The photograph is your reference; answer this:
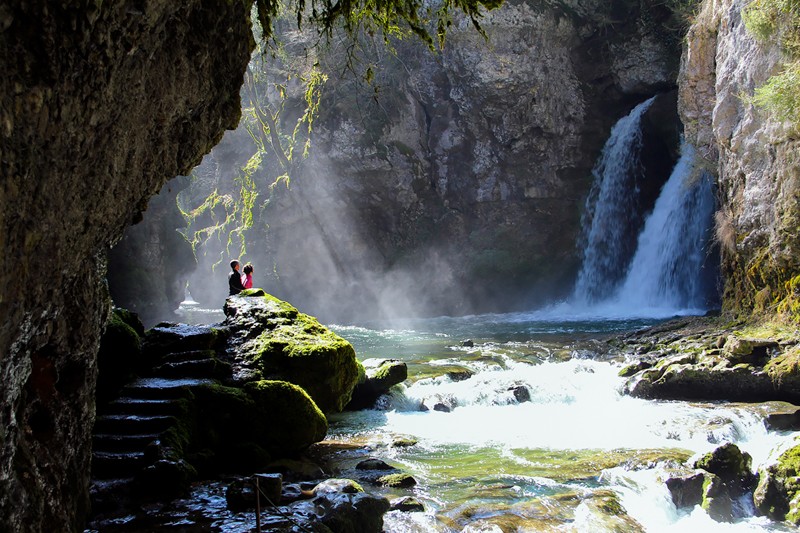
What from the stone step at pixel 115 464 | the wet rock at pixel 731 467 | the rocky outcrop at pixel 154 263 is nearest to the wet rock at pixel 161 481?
the stone step at pixel 115 464

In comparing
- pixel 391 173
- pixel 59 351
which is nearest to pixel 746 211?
pixel 59 351

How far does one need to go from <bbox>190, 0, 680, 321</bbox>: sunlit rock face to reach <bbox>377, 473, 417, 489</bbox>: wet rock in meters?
21.7

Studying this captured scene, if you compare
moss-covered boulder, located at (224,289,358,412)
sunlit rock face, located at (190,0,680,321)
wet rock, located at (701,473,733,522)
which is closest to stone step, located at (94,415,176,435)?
moss-covered boulder, located at (224,289,358,412)

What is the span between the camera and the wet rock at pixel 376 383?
37.1 ft

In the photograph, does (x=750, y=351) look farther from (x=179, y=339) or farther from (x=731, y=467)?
(x=179, y=339)

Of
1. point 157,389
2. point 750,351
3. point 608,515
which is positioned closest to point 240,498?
point 157,389

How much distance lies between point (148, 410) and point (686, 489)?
5624 mm

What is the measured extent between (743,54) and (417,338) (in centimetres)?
A: 1211

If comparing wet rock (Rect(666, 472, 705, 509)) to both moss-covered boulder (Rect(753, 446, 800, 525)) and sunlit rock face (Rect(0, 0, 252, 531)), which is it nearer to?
moss-covered boulder (Rect(753, 446, 800, 525))

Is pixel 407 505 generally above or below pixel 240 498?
below

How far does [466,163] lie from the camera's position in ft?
95.7

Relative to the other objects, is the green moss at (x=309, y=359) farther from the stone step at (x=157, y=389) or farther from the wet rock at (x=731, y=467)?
the wet rock at (x=731, y=467)

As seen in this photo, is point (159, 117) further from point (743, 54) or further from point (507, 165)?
point (507, 165)

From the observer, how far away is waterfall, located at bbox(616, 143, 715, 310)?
70.9ft
